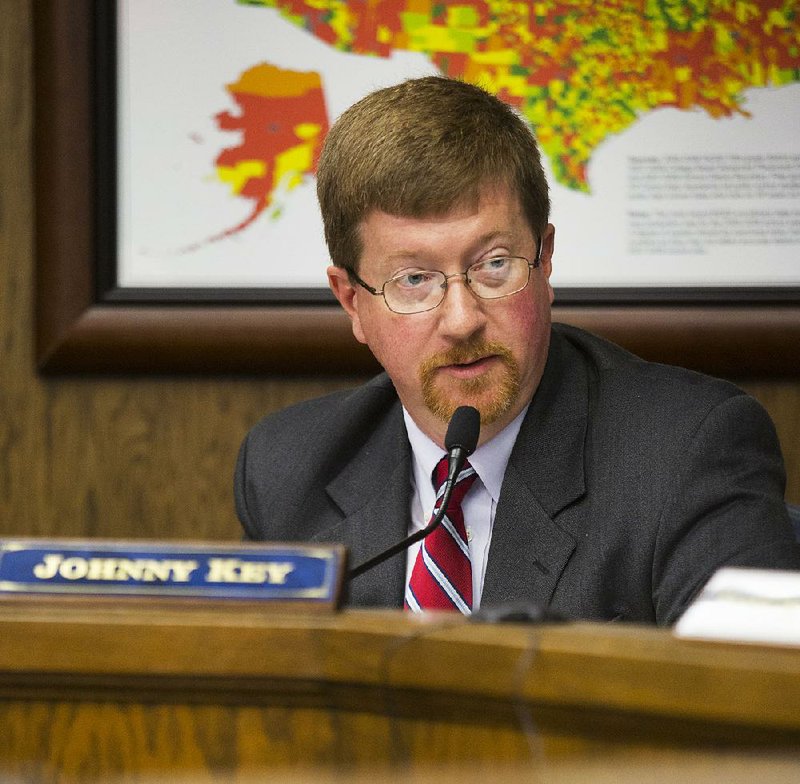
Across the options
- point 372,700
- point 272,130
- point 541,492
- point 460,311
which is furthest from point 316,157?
point 372,700

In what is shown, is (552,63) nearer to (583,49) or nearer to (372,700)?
(583,49)

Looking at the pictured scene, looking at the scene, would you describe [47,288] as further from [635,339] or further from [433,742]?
[433,742]

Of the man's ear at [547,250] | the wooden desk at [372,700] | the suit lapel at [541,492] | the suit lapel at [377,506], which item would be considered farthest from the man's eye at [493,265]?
the wooden desk at [372,700]

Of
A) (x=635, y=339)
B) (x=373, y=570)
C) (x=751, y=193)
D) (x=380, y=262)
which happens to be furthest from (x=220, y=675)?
(x=751, y=193)

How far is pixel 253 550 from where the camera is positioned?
46.1 inches

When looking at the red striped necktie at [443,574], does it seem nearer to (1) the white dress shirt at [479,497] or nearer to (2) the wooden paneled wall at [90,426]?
(1) the white dress shirt at [479,497]

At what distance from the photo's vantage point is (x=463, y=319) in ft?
5.73

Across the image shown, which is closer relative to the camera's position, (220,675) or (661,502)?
(220,675)

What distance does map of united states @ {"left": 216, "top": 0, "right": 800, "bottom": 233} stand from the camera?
7.88 ft

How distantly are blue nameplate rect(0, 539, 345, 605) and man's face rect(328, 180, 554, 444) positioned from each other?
0.66m

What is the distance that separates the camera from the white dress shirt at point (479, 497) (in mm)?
1814

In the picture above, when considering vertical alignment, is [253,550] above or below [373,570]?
above

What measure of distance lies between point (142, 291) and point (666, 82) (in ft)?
3.63

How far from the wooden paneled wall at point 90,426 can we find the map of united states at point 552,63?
1.23 ft
